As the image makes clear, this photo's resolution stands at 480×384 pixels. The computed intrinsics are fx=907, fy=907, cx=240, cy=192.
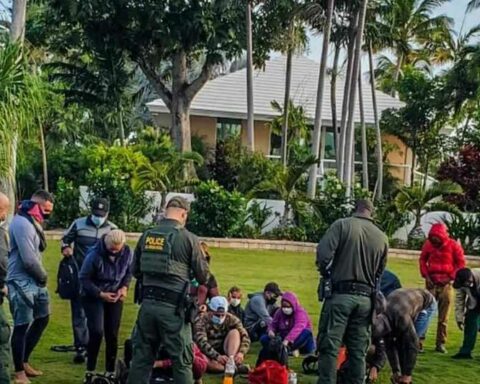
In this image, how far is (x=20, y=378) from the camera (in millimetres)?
8219

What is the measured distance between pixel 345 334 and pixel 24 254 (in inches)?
114

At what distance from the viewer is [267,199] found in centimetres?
2509

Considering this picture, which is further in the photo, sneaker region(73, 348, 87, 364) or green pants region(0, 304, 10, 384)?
sneaker region(73, 348, 87, 364)

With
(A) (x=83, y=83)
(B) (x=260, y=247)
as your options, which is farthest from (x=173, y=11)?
(B) (x=260, y=247)

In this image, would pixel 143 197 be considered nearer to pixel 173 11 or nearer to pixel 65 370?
pixel 173 11

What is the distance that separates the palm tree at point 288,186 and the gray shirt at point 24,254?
16098mm

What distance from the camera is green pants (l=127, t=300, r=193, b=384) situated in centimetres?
696

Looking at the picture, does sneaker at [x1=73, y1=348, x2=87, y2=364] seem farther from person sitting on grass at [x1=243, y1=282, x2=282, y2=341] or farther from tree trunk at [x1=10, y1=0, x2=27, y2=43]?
tree trunk at [x1=10, y1=0, x2=27, y2=43]

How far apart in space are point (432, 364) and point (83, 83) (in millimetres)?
23307

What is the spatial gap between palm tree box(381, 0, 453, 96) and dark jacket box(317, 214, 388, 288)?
26.6m

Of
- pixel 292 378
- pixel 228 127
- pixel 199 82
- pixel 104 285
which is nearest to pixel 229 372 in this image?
pixel 292 378

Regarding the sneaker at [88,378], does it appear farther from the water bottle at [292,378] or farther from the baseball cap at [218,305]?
the water bottle at [292,378]

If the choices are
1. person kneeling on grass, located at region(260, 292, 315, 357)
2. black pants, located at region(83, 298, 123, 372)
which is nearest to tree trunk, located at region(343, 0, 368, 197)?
person kneeling on grass, located at region(260, 292, 315, 357)

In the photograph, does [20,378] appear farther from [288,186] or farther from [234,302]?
[288,186]
